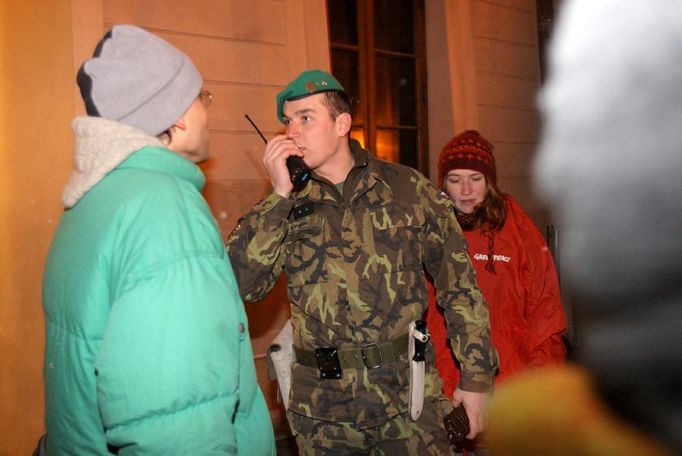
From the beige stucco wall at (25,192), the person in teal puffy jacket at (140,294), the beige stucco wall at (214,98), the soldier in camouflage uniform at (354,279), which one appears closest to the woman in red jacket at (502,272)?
the soldier in camouflage uniform at (354,279)

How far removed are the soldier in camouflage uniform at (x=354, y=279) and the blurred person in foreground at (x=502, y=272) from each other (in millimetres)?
638

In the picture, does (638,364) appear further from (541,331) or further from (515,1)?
(515,1)

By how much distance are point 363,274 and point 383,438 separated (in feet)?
2.09

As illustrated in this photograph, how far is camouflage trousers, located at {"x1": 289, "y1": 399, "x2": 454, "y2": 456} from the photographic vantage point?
7.82 feet

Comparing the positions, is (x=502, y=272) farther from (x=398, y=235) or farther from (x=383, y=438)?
(x=383, y=438)

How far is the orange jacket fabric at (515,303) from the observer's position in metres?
3.15

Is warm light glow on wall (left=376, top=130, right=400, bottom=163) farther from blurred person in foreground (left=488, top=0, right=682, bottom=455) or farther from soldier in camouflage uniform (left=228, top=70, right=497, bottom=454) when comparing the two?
blurred person in foreground (left=488, top=0, right=682, bottom=455)

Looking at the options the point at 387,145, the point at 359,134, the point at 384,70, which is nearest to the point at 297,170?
the point at 359,134

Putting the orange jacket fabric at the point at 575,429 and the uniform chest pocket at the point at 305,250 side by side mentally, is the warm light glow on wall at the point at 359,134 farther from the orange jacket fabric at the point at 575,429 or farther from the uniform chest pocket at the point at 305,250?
the orange jacket fabric at the point at 575,429

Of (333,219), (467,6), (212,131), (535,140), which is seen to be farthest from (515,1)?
(333,219)

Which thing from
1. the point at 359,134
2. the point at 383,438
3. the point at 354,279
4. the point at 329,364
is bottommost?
the point at 383,438

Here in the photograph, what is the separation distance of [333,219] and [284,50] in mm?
2513

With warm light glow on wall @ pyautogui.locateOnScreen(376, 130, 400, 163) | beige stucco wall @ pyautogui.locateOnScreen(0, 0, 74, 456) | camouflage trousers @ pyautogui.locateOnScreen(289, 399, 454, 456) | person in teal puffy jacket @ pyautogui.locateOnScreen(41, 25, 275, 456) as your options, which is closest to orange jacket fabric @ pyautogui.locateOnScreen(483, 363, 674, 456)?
person in teal puffy jacket @ pyautogui.locateOnScreen(41, 25, 275, 456)

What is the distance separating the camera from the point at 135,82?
1491mm
